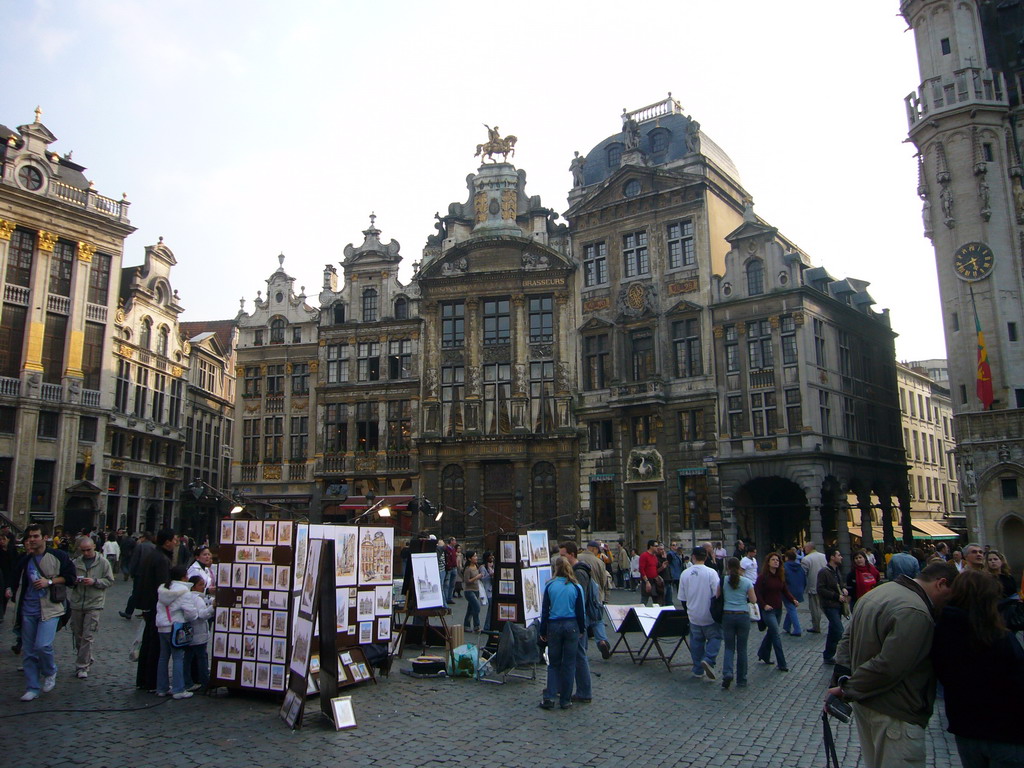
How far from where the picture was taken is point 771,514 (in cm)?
3997

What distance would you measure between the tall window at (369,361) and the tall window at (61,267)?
1487 centimetres

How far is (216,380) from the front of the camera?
58406 millimetres

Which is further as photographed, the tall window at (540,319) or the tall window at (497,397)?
the tall window at (540,319)

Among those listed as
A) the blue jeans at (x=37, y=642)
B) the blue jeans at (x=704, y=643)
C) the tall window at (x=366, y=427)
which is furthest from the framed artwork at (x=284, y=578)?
the tall window at (x=366, y=427)

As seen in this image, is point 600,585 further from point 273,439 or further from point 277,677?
point 273,439

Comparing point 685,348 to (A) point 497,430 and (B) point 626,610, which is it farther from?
(B) point 626,610

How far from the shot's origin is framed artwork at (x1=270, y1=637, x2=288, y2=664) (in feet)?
36.1

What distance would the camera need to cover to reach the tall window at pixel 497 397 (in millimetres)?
40750

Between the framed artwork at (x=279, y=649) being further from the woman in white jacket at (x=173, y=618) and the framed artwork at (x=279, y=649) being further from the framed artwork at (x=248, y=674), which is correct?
the woman in white jacket at (x=173, y=618)

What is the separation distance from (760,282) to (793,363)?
13.0 ft

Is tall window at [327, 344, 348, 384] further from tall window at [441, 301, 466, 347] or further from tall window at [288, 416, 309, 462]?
tall window at [441, 301, 466, 347]

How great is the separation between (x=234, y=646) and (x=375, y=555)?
2.50 m

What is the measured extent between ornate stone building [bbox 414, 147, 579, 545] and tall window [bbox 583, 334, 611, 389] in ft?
2.27

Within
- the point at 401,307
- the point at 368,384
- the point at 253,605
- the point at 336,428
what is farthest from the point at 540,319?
the point at 253,605
